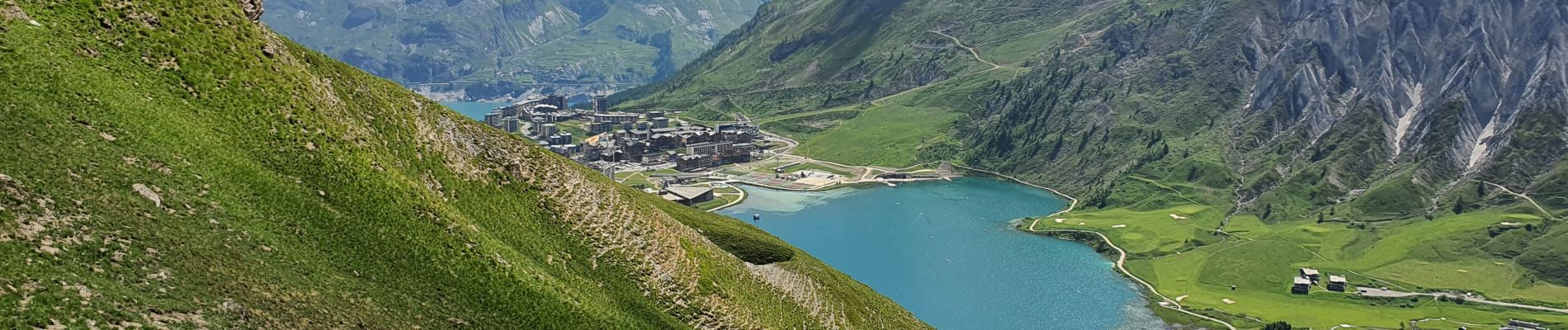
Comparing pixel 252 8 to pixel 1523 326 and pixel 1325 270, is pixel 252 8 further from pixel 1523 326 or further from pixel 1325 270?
pixel 1325 270

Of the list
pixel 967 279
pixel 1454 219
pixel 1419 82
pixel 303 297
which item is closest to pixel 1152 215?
pixel 1454 219

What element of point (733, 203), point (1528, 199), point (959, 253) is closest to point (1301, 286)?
point (959, 253)

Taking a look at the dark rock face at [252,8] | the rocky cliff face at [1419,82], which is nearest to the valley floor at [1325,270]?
the rocky cliff face at [1419,82]

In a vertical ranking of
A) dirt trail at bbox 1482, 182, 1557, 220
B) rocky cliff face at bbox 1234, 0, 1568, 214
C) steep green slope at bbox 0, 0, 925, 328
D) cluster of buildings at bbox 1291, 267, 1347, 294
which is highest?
rocky cliff face at bbox 1234, 0, 1568, 214

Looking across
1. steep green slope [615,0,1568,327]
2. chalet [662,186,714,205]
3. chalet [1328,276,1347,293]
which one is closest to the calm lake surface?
chalet [662,186,714,205]

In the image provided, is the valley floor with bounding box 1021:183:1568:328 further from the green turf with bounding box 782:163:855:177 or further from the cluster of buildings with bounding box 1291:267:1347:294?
the green turf with bounding box 782:163:855:177

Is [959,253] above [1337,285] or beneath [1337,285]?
beneath

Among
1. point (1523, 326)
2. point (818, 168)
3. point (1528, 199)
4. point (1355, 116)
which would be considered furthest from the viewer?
point (818, 168)
